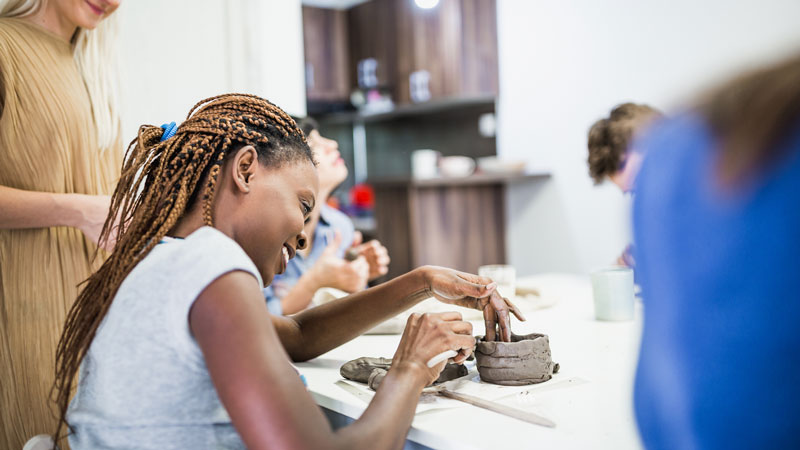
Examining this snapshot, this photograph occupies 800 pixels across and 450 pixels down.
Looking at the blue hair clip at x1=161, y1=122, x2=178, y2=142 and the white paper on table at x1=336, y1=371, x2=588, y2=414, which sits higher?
the blue hair clip at x1=161, y1=122, x2=178, y2=142

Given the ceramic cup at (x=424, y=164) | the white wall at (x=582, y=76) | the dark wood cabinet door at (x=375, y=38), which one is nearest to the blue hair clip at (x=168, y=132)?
the white wall at (x=582, y=76)

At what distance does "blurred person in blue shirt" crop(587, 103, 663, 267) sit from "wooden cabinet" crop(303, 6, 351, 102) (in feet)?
12.1

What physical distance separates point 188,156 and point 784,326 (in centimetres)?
78

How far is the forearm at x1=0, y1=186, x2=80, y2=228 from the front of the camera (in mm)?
1325

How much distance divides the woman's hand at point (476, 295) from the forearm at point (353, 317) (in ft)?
0.09

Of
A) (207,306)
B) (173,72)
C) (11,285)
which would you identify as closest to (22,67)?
(11,285)

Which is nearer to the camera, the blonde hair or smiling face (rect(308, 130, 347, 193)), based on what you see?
the blonde hair

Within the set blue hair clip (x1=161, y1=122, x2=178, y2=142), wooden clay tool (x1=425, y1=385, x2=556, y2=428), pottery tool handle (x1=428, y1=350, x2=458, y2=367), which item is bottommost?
wooden clay tool (x1=425, y1=385, x2=556, y2=428)

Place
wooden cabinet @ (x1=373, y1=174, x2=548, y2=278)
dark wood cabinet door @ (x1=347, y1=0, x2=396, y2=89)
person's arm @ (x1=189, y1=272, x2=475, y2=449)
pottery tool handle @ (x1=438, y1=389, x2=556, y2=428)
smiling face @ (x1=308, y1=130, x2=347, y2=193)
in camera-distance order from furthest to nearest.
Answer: dark wood cabinet door @ (x1=347, y1=0, x2=396, y2=89), wooden cabinet @ (x1=373, y1=174, x2=548, y2=278), smiling face @ (x1=308, y1=130, x2=347, y2=193), pottery tool handle @ (x1=438, y1=389, x2=556, y2=428), person's arm @ (x1=189, y1=272, x2=475, y2=449)

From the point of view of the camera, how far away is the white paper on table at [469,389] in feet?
3.17

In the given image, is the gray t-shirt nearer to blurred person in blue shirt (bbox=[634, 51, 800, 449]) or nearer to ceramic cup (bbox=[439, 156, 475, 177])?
blurred person in blue shirt (bbox=[634, 51, 800, 449])

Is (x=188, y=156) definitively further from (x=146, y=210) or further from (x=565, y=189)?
(x=565, y=189)

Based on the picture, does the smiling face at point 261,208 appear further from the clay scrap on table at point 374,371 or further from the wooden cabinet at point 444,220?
the wooden cabinet at point 444,220

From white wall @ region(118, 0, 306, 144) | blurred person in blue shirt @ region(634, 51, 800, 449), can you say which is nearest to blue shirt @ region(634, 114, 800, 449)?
blurred person in blue shirt @ region(634, 51, 800, 449)
